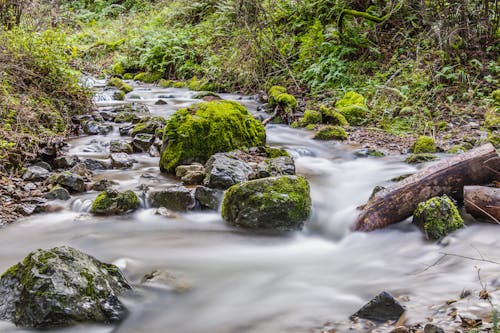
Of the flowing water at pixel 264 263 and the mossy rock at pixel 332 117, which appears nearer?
the flowing water at pixel 264 263

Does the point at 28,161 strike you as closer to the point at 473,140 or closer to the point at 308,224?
the point at 308,224

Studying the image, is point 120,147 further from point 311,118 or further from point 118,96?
point 118,96

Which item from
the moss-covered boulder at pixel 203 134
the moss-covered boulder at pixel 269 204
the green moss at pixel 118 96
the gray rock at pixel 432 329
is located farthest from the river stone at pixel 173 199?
the green moss at pixel 118 96

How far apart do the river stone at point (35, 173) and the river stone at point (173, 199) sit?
4.75ft

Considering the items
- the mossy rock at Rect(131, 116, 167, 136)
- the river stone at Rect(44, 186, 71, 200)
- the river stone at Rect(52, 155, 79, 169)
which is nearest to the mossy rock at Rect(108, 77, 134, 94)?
the mossy rock at Rect(131, 116, 167, 136)

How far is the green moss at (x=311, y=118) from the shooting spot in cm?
905

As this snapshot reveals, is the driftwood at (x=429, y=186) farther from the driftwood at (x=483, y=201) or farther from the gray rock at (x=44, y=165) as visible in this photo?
the gray rock at (x=44, y=165)

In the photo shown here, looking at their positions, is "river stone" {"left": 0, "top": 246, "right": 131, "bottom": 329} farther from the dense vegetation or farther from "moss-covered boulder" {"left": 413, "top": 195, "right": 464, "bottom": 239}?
the dense vegetation

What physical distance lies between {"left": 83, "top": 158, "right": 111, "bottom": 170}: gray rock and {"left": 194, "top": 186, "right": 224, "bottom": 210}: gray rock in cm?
191

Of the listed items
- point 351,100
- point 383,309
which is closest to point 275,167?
point 383,309

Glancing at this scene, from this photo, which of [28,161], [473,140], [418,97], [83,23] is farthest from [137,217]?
[83,23]

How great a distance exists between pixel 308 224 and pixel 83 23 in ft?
77.5

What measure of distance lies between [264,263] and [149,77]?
12.8 m

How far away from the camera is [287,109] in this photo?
384 inches
